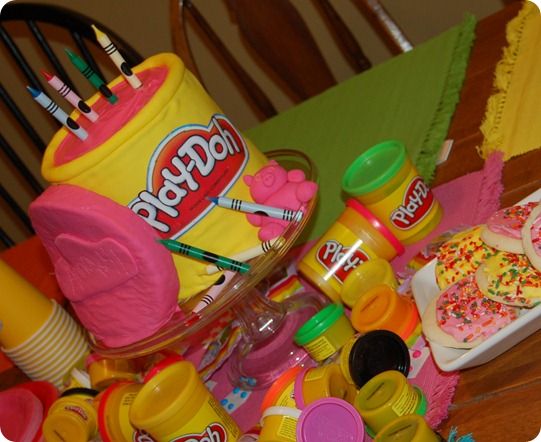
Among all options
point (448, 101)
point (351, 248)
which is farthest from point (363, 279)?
point (448, 101)

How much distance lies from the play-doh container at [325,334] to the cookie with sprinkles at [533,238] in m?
0.24

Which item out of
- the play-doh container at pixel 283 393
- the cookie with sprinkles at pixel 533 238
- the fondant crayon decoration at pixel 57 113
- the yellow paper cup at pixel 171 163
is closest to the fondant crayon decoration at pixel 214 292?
the yellow paper cup at pixel 171 163

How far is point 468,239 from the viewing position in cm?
77

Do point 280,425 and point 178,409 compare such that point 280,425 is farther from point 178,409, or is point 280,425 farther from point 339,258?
point 339,258

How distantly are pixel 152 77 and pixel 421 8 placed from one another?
48.3 inches

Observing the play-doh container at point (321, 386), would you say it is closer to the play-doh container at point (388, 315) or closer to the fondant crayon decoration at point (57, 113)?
the play-doh container at point (388, 315)

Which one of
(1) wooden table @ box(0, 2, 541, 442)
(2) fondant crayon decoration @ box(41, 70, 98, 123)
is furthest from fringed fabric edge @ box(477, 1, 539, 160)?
(2) fondant crayon decoration @ box(41, 70, 98, 123)

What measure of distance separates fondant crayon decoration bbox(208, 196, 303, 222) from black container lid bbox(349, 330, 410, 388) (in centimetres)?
15

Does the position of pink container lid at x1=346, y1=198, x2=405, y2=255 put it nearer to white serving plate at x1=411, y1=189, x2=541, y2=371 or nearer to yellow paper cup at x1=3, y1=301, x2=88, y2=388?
white serving plate at x1=411, y1=189, x2=541, y2=371

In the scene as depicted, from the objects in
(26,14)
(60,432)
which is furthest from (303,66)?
(60,432)

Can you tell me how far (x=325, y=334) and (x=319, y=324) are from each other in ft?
0.04

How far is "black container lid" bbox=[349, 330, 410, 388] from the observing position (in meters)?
0.76

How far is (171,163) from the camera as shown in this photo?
797mm

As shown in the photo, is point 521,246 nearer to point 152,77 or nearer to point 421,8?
point 152,77
